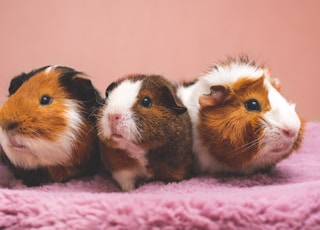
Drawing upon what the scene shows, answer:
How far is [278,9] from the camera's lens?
1935mm

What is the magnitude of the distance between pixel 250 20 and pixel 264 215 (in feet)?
4.59

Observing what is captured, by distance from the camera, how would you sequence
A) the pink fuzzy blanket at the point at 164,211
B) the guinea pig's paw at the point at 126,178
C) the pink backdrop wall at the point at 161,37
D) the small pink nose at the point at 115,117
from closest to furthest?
the pink fuzzy blanket at the point at 164,211, the small pink nose at the point at 115,117, the guinea pig's paw at the point at 126,178, the pink backdrop wall at the point at 161,37

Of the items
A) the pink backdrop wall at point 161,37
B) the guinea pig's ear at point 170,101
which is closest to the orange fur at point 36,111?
the guinea pig's ear at point 170,101

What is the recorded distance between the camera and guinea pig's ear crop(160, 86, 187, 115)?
966 millimetres

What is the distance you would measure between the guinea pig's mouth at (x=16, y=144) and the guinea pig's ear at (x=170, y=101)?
1.11ft

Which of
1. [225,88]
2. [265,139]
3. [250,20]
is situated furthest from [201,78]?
[250,20]

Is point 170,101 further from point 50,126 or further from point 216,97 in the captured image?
point 50,126

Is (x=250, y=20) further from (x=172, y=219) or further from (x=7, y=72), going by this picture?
(x=172, y=219)

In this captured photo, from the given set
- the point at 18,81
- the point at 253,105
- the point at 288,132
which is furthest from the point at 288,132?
the point at 18,81

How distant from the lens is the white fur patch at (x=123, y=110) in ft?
2.89

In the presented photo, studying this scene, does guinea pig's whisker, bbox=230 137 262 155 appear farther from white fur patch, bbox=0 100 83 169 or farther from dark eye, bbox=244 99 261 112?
white fur patch, bbox=0 100 83 169

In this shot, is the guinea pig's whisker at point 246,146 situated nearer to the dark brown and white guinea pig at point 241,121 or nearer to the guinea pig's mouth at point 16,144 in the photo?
the dark brown and white guinea pig at point 241,121

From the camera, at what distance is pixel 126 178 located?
1000mm

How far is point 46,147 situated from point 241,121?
0.45 meters
